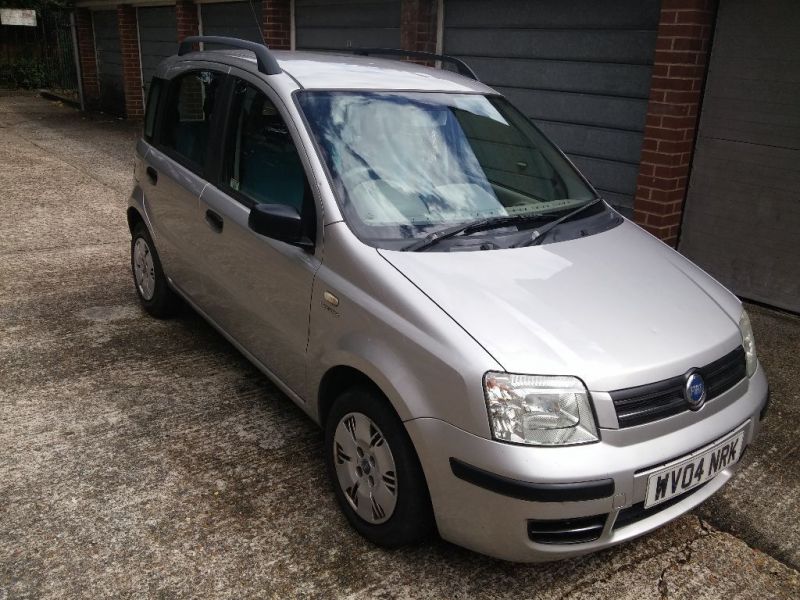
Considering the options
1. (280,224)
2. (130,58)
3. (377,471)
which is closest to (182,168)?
(280,224)

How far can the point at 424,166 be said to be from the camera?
3.23 m

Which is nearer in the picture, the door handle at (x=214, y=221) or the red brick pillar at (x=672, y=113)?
the door handle at (x=214, y=221)

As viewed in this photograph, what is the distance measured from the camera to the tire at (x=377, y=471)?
259 cm

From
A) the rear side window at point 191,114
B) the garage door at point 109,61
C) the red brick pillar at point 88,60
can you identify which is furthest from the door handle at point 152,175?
the red brick pillar at point 88,60

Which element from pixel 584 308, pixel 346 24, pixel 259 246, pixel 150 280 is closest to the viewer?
pixel 584 308

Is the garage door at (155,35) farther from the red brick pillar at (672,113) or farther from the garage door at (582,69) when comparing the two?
the red brick pillar at (672,113)

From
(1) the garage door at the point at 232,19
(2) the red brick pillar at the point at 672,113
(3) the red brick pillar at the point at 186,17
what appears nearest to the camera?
(2) the red brick pillar at the point at 672,113

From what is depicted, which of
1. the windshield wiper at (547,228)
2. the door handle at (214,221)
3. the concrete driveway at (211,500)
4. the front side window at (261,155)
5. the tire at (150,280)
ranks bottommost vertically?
the concrete driveway at (211,500)

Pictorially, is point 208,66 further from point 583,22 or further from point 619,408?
point 583,22

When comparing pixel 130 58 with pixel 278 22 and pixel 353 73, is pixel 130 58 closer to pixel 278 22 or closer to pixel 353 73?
pixel 278 22

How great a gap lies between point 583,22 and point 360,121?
405cm

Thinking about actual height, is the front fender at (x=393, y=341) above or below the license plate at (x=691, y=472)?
above

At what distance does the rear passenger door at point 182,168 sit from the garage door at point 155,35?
9.87 metres

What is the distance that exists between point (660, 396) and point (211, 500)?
1.87 m
